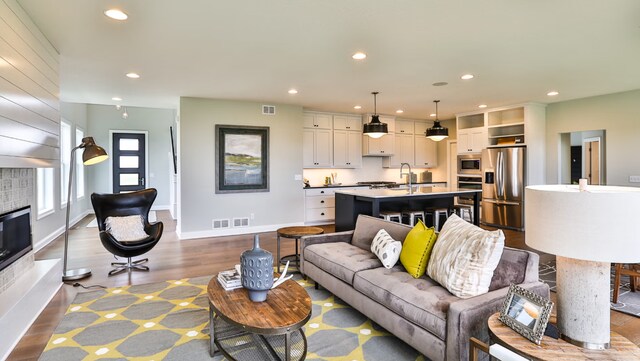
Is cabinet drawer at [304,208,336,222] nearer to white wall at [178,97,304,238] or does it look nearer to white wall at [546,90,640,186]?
white wall at [178,97,304,238]

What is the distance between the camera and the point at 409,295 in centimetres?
232

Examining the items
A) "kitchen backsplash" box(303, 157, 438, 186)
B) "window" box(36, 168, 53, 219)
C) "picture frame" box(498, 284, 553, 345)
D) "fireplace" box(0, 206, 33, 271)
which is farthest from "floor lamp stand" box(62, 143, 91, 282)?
"kitchen backsplash" box(303, 157, 438, 186)

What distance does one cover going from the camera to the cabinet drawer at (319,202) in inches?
294

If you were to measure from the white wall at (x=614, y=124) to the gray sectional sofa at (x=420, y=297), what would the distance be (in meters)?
5.30

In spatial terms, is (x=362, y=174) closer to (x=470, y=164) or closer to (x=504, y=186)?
(x=470, y=164)

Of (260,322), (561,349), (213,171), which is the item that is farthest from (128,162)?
(561,349)

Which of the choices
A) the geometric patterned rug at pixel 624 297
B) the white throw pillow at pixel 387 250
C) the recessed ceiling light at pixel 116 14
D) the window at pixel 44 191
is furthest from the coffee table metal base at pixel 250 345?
the window at pixel 44 191

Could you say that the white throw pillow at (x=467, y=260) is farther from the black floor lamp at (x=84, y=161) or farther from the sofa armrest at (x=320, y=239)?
the black floor lamp at (x=84, y=161)

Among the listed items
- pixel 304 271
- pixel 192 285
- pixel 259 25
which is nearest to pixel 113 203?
pixel 192 285

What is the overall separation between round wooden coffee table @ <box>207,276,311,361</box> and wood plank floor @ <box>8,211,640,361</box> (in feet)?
4.20

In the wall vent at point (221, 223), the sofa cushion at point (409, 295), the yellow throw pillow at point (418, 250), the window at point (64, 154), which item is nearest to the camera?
the sofa cushion at point (409, 295)

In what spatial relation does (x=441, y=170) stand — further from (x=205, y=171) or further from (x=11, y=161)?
(x=11, y=161)

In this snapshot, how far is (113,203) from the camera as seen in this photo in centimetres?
457

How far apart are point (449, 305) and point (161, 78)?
4.73 metres
